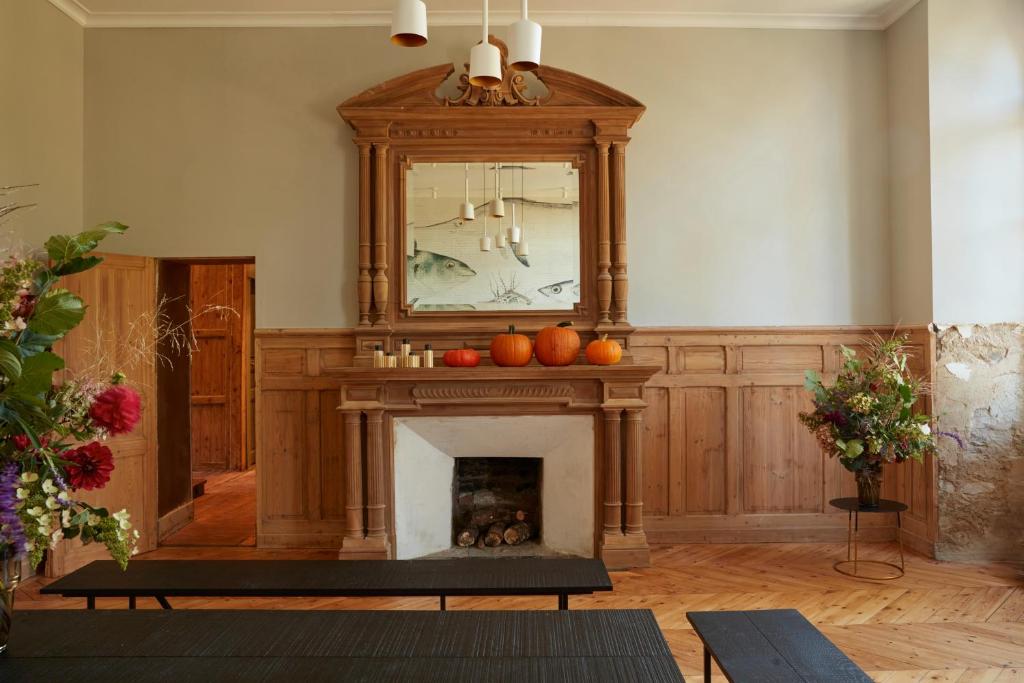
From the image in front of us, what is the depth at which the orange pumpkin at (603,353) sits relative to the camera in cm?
453

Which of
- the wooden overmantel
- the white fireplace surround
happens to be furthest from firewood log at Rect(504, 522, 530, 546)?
the wooden overmantel

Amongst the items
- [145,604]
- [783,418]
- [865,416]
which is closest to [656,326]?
[783,418]

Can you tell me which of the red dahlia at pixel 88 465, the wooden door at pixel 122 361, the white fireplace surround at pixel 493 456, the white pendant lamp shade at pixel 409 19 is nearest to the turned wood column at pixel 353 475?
the white fireplace surround at pixel 493 456

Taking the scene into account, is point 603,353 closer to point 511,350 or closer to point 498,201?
point 511,350

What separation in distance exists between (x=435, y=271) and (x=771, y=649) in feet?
11.0

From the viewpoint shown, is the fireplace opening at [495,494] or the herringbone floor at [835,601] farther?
the fireplace opening at [495,494]

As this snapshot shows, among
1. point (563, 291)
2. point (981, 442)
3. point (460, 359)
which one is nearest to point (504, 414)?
point (460, 359)

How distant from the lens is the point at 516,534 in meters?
4.79

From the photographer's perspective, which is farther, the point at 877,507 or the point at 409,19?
the point at 877,507

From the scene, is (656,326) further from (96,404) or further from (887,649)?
(96,404)

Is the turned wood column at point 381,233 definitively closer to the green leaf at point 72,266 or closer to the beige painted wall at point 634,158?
the beige painted wall at point 634,158

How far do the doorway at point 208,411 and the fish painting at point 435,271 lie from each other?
4.09ft

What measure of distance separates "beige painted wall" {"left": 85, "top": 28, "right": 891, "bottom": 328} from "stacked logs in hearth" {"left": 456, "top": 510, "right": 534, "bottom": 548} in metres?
1.61

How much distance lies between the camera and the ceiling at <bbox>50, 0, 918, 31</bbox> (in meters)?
4.84
